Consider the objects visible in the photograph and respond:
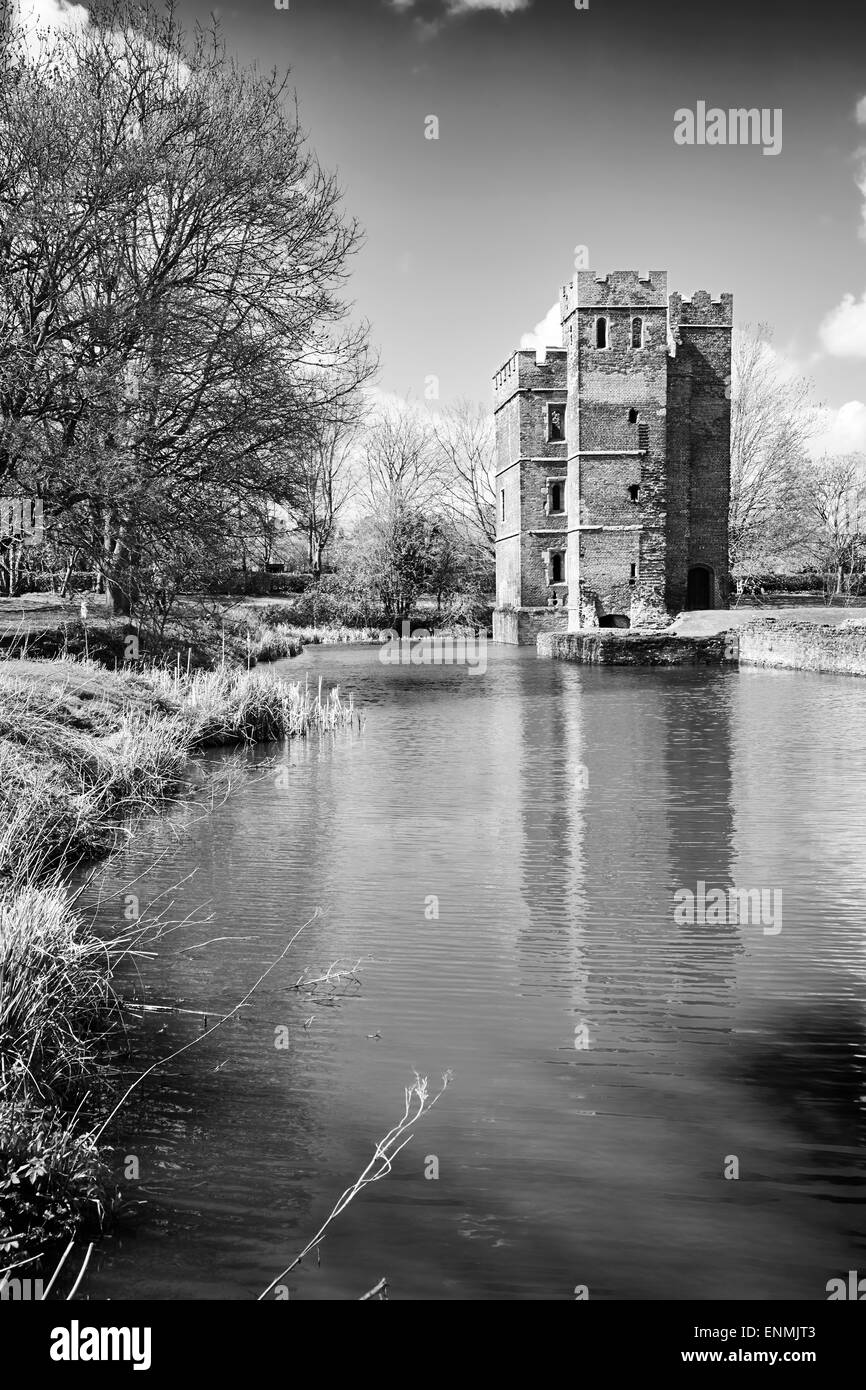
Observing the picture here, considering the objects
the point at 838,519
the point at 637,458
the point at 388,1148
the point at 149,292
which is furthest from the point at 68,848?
the point at 838,519

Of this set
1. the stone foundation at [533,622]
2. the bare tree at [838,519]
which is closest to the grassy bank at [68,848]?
the stone foundation at [533,622]

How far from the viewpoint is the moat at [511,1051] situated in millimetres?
3791

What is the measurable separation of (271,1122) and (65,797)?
567 centimetres

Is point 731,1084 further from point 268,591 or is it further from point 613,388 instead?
point 268,591

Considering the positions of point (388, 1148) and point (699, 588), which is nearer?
point (388, 1148)

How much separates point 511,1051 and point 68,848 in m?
4.43

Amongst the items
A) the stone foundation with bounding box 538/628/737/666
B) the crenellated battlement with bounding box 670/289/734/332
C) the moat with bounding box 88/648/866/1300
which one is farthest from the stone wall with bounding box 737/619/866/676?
the crenellated battlement with bounding box 670/289/734/332

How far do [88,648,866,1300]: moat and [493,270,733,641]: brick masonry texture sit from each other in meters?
28.7

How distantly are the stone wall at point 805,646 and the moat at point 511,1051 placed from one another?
14.7 metres

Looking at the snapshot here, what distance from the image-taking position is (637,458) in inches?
1576

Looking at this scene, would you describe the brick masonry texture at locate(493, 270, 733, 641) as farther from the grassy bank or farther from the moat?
the moat

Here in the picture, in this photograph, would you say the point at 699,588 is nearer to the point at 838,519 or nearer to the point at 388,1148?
the point at 838,519

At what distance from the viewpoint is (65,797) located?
9664 millimetres
